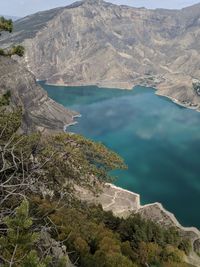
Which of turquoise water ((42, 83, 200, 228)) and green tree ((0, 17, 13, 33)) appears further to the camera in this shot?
turquoise water ((42, 83, 200, 228))

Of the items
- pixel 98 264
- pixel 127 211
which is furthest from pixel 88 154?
pixel 127 211

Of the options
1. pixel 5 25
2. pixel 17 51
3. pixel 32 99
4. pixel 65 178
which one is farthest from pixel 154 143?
pixel 5 25

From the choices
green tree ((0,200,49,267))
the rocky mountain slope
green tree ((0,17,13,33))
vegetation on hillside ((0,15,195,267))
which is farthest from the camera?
the rocky mountain slope

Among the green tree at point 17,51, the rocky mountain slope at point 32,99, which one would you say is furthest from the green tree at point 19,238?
the rocky mountain slope at point 32,99

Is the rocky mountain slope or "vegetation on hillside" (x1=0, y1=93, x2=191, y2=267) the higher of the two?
"vegetation on hillside" (x1=0, y1=93, x2=191, y2=267)

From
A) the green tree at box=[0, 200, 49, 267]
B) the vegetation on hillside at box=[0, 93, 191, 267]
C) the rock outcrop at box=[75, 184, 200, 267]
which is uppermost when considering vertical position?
the green tree at box=[0, 200, 49, 267]

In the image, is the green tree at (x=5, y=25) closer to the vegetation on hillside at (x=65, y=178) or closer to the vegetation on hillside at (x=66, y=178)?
the vegetation on hillside at (x=65, y=178)

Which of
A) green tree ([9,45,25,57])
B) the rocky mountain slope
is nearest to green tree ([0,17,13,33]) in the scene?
green tree ([9,45,25,57])

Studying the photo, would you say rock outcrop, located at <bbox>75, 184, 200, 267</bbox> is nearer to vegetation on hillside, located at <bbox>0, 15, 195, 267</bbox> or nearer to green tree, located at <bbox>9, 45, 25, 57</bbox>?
vegetation on hillside, located at <bbox>0, 15, 195, 267</bbox>
